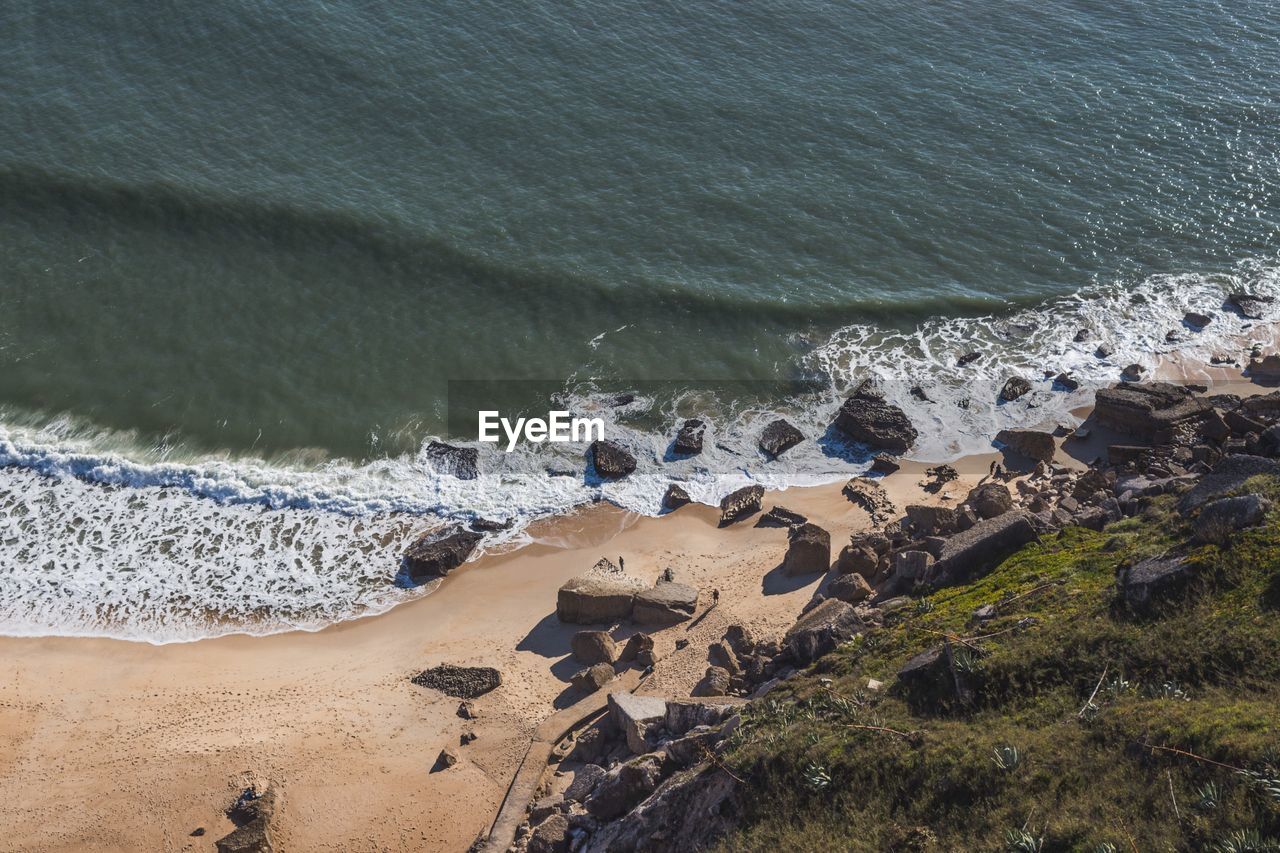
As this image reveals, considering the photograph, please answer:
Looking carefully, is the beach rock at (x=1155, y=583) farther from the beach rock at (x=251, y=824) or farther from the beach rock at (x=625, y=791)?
the beach rock at (x=251, y=824)

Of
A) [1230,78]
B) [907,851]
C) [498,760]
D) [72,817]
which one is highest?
[1230,78]

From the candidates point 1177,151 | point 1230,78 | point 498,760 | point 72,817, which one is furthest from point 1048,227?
point 72,817

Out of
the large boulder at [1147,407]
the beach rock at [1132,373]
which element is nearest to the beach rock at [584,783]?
the large boulder at [1147,407]

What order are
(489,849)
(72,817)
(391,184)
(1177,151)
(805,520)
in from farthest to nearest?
(1177,151) < (391,184) < (805,520) < (72,817) < (489,849)

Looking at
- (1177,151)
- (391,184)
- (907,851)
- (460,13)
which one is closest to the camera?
(907,851)

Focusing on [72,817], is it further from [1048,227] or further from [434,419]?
[1048,227]

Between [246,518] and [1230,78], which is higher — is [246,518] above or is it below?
below

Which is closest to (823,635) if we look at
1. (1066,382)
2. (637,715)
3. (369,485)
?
(637,715)

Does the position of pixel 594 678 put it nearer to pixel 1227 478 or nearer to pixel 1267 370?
pixel 1227 478
